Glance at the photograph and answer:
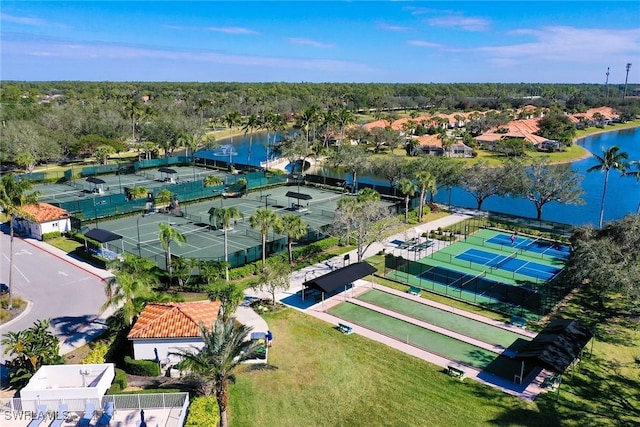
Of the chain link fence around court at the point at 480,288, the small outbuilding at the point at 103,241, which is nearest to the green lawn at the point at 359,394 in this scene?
the chain link fence around court at the point at 480,288

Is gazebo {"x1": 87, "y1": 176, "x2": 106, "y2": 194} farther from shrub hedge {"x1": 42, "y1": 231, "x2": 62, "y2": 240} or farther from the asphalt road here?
the asphalt road

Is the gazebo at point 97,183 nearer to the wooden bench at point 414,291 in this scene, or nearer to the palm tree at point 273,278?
the palm tree at point 273,278

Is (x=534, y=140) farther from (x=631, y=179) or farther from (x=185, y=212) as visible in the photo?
(x=185, y=212)

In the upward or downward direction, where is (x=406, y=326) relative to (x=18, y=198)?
downward

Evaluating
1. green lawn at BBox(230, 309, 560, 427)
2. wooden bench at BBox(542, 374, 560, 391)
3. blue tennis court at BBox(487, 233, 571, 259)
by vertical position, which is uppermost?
blue tennis court at BBox(487, 233, 571, 259)

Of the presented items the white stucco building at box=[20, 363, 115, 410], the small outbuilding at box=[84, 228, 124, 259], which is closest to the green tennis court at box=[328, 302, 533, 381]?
the white stucco building at box=[20, 363, 115, 410]

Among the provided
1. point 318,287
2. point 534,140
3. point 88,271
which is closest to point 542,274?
point 318,287

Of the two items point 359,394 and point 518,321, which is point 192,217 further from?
point 518,321

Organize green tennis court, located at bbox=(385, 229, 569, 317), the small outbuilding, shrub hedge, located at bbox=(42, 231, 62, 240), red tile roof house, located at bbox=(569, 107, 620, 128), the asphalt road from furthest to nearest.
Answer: red tile roof house, located at bbox=(569, 107, 620, 128)
shrub hedge, located at bbox=(42, 231, 62, 240)
the small outbuilding
green tennis court, located at bbox=(385, 229, 569, 317)
the asphalt road
